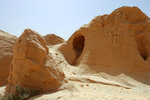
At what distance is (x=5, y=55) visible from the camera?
31.7ft

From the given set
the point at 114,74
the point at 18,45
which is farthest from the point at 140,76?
the point at 18,45

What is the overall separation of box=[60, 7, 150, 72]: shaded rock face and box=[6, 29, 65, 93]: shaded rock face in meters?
4.15

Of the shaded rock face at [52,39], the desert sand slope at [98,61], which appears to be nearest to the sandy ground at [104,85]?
the desert sand slope at [98,61]

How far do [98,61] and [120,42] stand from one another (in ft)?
7.40

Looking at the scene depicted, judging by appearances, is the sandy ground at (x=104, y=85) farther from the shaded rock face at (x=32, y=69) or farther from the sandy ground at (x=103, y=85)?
the shaded rock face at (x=32, y=69)

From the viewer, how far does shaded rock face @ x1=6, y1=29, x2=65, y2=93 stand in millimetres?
5461

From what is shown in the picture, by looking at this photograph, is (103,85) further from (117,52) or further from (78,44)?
(78,44)

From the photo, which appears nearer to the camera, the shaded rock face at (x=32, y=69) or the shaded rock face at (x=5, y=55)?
the shaded rock face at (x=32, y=69)

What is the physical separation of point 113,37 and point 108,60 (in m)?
1.97

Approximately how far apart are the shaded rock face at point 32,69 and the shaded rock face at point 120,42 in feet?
13.6

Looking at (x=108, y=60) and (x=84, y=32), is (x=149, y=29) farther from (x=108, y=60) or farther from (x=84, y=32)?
(x=84, y=32)

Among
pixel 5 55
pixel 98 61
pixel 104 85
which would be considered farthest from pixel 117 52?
pixel 5 55

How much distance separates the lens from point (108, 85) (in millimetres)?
6688

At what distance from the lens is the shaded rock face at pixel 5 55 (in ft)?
29.7
